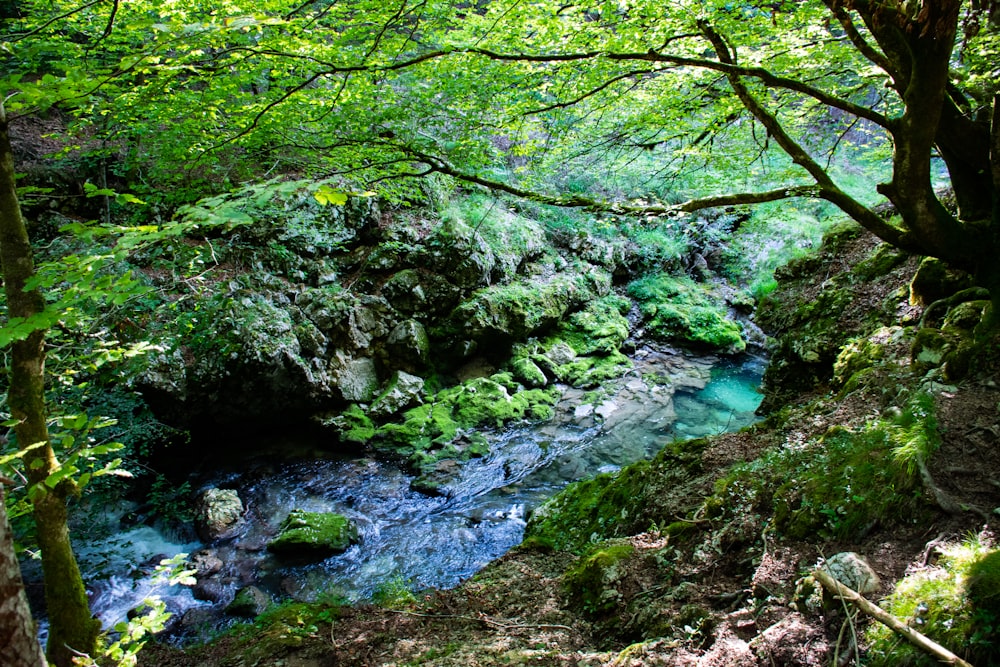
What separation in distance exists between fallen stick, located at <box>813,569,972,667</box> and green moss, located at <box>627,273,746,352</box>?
1341cm

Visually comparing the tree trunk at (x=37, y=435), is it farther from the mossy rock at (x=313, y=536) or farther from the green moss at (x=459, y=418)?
the green moss at (x=459, y=418)

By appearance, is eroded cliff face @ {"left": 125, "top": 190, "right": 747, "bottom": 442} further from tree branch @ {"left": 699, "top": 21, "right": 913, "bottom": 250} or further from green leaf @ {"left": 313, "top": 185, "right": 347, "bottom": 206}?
green leaf @ {"left": 313, "top": 185, "right": 347, "bottom": 206}

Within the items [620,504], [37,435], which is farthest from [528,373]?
[37,435]

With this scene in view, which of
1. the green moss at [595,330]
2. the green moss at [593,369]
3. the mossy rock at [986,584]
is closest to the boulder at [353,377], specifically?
the green moss at [593,369]

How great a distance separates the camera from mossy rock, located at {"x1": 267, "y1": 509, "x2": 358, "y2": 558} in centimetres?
676

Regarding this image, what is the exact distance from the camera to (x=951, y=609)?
211 cm

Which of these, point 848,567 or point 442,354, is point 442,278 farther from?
point 848,567

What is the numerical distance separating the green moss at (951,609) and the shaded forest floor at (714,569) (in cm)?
10

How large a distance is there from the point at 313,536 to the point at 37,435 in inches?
183

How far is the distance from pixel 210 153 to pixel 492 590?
4.75 metres

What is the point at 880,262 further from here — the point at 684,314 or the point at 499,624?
the point at 684,314

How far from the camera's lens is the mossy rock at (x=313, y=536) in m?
6.76

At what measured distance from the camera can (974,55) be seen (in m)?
4.64

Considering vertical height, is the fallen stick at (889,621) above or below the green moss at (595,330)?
above
